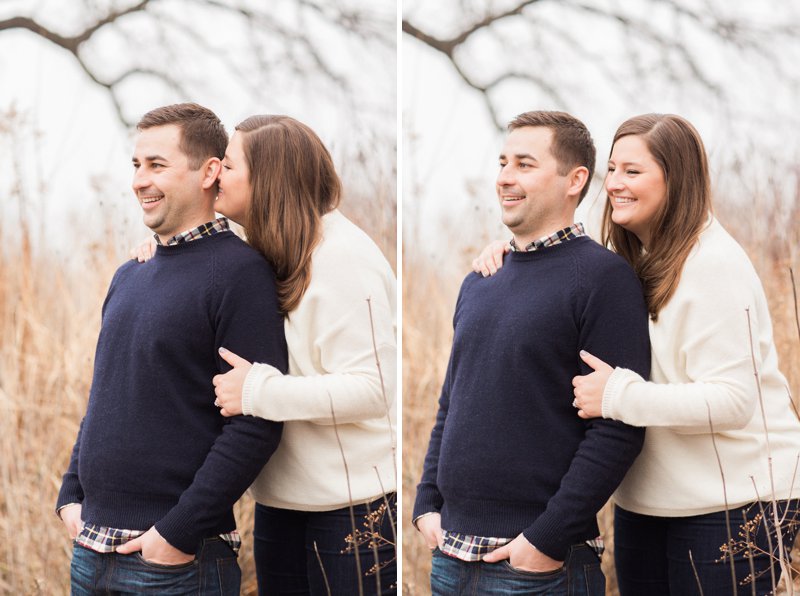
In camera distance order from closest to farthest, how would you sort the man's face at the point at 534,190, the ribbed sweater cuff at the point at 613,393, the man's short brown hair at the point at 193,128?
the ribbed sweater cuff at the point at 613,393 < the man's face at the point at 534,190 < the man's short brown hair at the point at 193,128

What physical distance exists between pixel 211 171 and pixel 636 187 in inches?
39.2

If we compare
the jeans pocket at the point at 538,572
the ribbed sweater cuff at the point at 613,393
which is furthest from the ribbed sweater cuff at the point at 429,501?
the ribbed sweater cuff at the point at 613,393

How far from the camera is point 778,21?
2.66 meters

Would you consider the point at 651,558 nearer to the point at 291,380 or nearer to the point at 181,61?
the point at 291,380

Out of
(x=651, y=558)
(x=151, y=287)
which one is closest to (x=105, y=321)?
(x=151, y=287)

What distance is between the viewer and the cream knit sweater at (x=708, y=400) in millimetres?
2049

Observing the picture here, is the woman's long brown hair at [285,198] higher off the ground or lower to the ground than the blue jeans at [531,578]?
higher

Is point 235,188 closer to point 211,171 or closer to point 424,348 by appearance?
point 211,171

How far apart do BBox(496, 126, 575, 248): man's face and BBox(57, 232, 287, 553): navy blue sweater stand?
59 centimetres

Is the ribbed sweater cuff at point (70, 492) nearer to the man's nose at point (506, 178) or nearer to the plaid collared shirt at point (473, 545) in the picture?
the plaid collared shirt at point (473, 545)

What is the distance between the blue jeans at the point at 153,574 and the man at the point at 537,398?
490mm

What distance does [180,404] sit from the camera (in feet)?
7.11

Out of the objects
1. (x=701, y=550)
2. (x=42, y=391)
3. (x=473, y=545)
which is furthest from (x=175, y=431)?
(x=701, y=550)

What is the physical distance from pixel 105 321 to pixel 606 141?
4.83 feet
